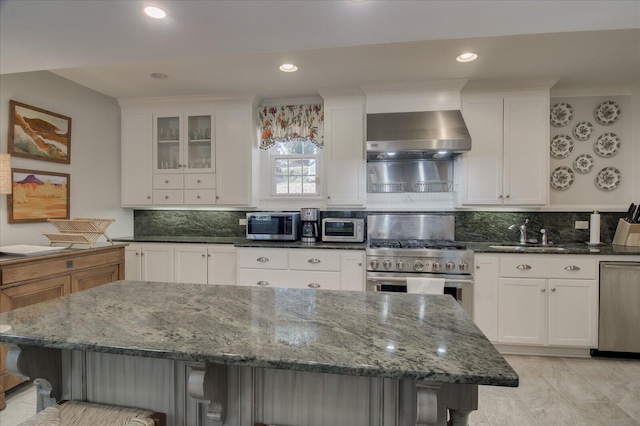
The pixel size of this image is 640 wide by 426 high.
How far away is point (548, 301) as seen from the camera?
2.80 metres

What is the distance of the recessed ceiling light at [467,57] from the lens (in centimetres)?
252

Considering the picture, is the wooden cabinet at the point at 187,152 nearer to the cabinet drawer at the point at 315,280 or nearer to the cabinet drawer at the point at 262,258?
the cabinet drawer at the point at 262,258

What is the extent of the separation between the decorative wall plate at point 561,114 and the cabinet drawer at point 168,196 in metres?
4.06

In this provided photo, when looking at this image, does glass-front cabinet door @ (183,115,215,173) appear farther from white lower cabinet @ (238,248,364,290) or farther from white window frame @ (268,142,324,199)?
white lower cabinet @ (238,248,364,290)

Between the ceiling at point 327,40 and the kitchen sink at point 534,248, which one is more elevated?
the ceiling at point 327,40

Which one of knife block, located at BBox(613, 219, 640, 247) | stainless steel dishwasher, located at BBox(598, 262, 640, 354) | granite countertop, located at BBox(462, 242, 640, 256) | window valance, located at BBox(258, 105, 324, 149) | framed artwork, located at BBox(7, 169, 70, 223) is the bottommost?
stainless steel dishwasher, located at BBox(598, 262, 640, 354)

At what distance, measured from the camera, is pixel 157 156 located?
12.0ft

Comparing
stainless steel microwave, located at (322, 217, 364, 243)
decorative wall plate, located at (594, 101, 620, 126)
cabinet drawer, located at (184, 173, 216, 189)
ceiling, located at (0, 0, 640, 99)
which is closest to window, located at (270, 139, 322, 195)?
stainless steel microwave, located at (322, 217, 364, 243)

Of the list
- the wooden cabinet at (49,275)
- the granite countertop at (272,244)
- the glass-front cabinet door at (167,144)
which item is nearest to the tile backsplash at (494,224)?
the granite countertop at (272,244)

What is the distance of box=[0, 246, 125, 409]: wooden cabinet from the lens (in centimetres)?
208

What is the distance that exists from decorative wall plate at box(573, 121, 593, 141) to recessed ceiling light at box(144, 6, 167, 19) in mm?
3834

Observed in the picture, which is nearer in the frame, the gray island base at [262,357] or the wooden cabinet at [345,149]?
the gray island base at [262,357]

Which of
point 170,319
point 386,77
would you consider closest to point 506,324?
point 386,77

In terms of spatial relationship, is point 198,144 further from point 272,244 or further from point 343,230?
point 343,230
